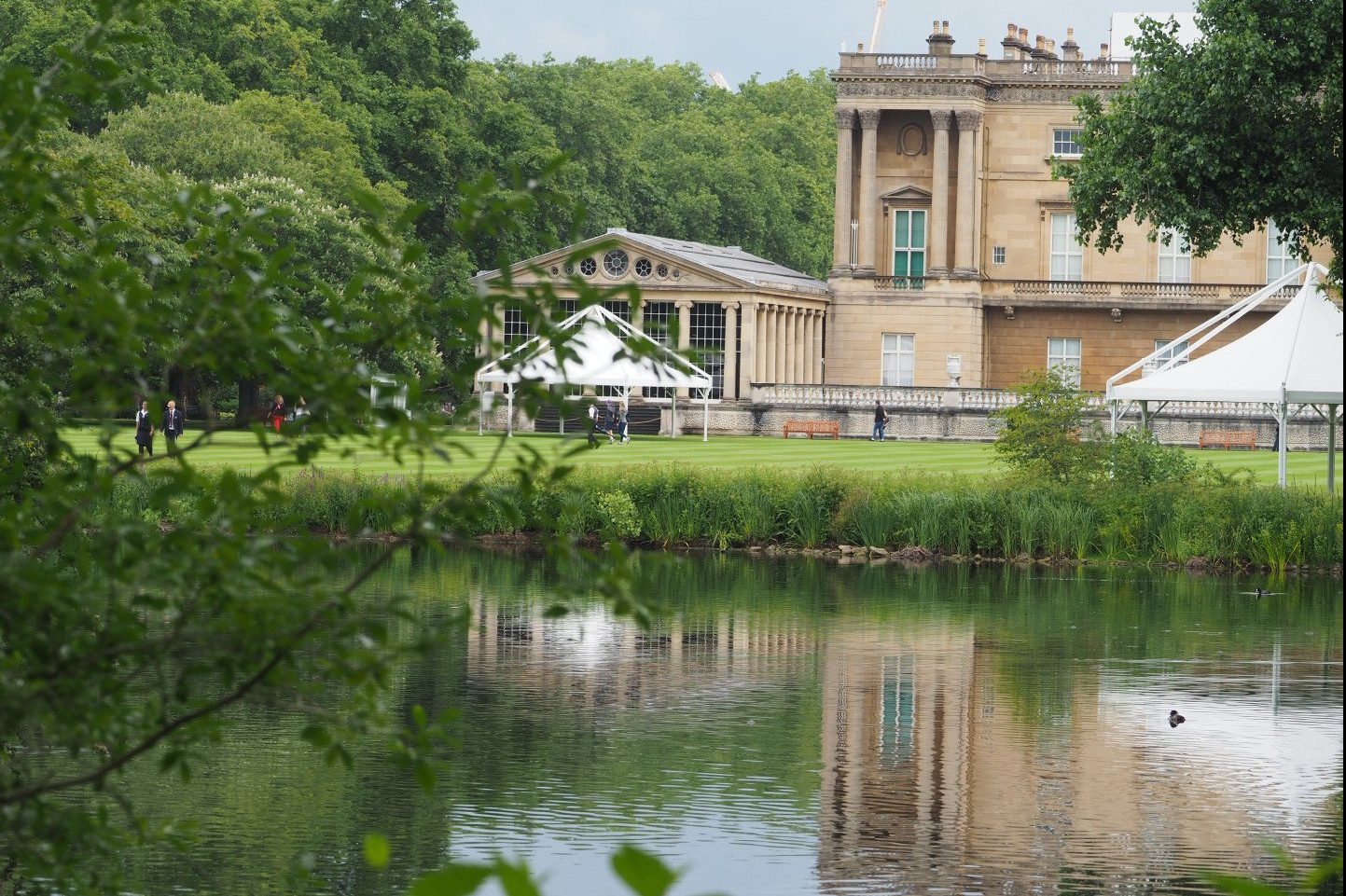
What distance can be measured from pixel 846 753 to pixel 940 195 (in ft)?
192

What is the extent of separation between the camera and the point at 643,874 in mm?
3768

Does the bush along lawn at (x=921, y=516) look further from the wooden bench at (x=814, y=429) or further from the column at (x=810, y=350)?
the column at (x=810, y=350)

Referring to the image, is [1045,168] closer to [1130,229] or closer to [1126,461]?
[1130,229]

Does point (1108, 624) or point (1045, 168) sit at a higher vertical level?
point (1045, 168)

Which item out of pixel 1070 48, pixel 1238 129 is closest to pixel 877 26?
pixel 1070 48

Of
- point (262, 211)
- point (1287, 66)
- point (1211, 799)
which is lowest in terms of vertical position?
point (1211, 799)

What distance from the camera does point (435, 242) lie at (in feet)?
257

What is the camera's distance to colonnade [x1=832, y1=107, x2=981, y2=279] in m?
75.3

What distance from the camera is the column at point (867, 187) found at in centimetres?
7600

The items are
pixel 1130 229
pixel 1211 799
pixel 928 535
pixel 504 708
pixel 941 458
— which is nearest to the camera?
pixel 1211 799

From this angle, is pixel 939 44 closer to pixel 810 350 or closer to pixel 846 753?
pixel 810 350

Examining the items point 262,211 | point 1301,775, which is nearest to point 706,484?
point 1301,775

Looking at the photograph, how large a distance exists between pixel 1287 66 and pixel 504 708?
13267 mm

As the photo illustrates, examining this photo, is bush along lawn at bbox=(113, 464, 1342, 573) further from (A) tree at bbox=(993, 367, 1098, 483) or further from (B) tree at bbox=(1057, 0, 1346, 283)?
(B) tree at bbox=(1057, 0, 1346, 283)
